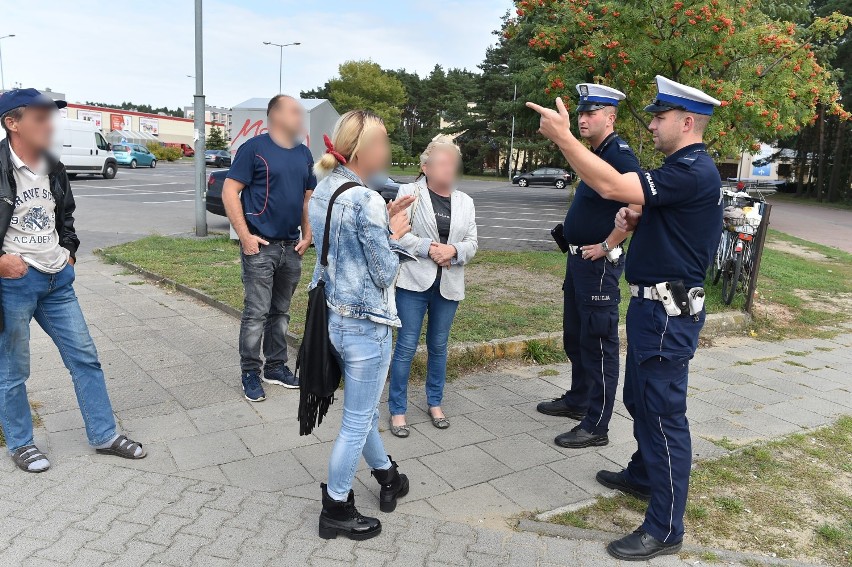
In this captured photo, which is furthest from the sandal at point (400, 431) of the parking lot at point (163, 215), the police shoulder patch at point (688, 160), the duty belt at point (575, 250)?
the parking lot at point (163, 215)

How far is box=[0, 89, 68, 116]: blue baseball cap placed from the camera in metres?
3.27

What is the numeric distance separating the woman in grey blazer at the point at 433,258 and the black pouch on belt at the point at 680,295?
4.84 ft

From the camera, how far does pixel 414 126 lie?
7762 cm

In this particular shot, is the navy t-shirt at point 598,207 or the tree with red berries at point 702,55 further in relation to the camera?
the tree with red berries at point 702,55

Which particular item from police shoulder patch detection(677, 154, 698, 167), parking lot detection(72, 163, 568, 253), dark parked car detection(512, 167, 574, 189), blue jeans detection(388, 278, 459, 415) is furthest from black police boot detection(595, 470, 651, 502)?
dark parked car detection(512, 167, 574, 189)

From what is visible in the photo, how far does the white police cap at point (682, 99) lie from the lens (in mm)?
2877

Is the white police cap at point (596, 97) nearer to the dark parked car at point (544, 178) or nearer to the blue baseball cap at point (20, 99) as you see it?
the blue baseball cap at point (20, 99)

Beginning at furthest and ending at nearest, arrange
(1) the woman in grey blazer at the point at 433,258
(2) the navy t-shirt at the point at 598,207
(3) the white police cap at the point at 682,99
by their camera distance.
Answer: (1) the woman in grey blazer at the point at 433,258 → (2) the navy t-shirt at the point at 598,207 → (3) the white police cap at the point at 682,99

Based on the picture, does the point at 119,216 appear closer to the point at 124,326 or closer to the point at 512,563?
the point at 124,326

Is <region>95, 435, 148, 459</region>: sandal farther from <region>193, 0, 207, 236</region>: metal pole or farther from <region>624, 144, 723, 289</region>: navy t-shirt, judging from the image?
<region>193, 0, 207, 236</region>: metal pole

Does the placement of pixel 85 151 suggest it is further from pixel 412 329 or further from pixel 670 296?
pixel 670 296

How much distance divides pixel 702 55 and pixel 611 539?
32.3 ft

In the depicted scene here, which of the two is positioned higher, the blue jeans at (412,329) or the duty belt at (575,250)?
the duty belt at (575,250)

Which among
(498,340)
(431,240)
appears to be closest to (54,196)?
(431,240)
